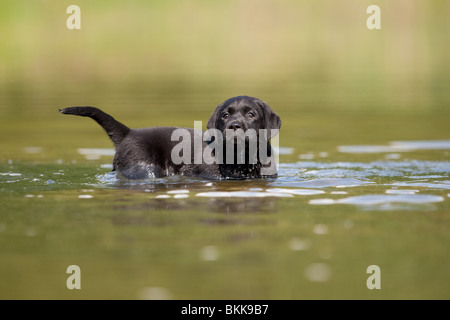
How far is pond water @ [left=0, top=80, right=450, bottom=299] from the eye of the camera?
5.34 metres

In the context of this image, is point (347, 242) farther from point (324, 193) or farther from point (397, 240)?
point (324, 193)

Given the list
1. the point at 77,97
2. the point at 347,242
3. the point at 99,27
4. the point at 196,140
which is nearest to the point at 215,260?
the point at 347,242

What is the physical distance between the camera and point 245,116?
9.82 meters

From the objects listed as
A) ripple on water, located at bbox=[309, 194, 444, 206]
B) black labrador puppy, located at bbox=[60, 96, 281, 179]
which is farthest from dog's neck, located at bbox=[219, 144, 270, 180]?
ripple on water, located at bbox=[309, 194, 444, 206]

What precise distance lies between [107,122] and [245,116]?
1846 millimetres

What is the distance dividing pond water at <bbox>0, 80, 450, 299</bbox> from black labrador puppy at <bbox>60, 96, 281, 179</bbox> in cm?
35

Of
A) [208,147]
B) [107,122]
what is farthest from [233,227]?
[107,122]

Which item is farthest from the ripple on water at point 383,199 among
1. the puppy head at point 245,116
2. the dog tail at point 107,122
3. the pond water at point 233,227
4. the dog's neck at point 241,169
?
the dog tail at point 107,122

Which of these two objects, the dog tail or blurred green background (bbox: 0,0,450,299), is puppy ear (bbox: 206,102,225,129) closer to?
blurred green background (bbox: 0,0,450,299)

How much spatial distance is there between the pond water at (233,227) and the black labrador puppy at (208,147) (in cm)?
35

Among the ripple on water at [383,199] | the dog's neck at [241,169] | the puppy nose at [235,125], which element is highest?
the puppy nose at [235,125]

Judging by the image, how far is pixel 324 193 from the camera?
28.9 feet

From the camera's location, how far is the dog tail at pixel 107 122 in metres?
10.2

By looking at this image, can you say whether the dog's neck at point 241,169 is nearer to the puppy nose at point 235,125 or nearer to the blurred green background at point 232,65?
the puppy nose at point 235,125
